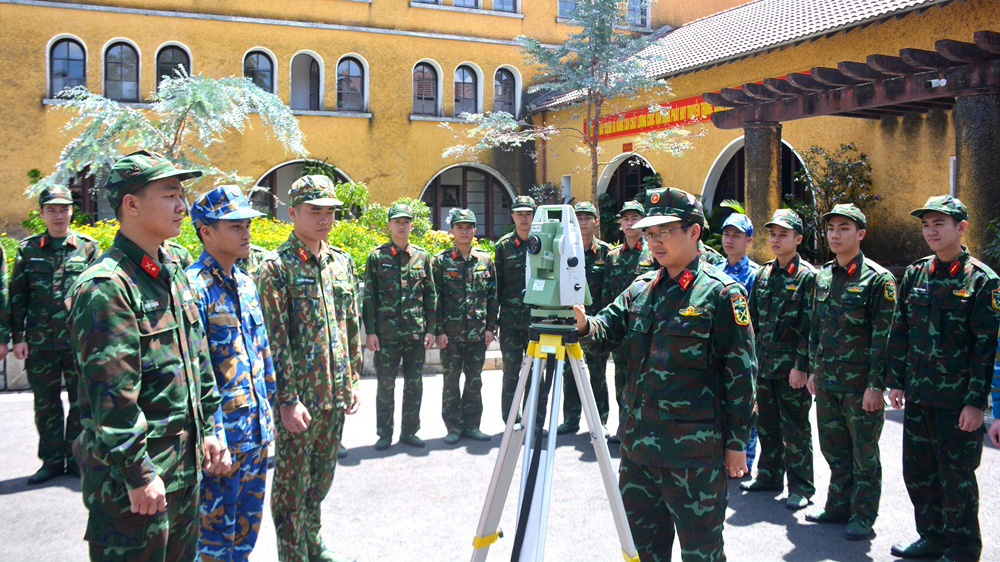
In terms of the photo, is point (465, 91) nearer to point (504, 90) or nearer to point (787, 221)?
point (504, 90)

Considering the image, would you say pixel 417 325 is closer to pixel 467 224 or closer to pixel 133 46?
pixel 467 224

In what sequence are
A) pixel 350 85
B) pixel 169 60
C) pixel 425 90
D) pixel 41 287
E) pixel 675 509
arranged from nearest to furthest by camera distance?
pixel 675 509, pixel 41 287, pixel 169 60, pixel 350 85, pixel 425 90

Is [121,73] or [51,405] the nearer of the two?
[51,405]

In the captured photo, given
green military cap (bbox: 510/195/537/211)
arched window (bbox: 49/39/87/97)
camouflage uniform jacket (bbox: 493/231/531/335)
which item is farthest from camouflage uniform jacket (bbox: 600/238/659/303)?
arched window (bbox: 49/39/87/97)

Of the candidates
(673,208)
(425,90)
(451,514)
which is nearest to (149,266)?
(673,208)

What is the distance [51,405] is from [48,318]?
0.67 m

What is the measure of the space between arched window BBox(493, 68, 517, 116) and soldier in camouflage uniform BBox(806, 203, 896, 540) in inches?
775

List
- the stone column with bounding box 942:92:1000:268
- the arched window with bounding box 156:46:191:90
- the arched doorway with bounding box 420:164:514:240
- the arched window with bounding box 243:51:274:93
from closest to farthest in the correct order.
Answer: the stone column with bounding box 942:92:1000:268
the arched window with bounding box 156:46:191:90
the arched window with bounding box 243:51:274:93
the arched doorway with bounding box 420:164:514:240

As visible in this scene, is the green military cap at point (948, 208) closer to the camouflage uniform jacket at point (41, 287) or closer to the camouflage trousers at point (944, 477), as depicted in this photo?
the camouflage trousers at point (944, 477)

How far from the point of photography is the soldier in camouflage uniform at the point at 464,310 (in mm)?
7723

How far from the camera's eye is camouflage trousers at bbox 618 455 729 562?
3504 mm

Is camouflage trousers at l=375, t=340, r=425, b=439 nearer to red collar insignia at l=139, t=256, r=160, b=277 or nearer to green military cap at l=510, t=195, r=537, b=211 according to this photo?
green military cap at l=510, t=195, r=537, b=211

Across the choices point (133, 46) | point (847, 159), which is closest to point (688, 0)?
point (847, 159)

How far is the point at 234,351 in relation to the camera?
3672mm
